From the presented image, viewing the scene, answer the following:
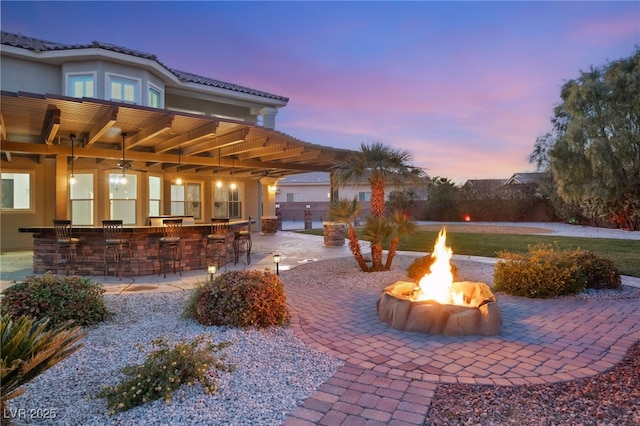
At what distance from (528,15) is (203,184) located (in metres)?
14.3

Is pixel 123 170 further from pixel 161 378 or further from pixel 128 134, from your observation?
pixel 161 378

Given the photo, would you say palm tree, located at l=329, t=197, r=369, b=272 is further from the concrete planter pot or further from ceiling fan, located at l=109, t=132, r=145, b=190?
ceiling fan, located at l=109, t=132, r=145, b=190

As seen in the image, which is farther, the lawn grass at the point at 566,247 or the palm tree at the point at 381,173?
the lawn grass at the point at 566,247

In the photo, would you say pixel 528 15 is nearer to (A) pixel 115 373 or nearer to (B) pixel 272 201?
(A) pixel 115 373

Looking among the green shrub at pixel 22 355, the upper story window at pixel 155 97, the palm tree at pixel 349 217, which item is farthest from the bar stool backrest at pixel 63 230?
the green shrub at pixel 22 355

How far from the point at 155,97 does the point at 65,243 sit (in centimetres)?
706

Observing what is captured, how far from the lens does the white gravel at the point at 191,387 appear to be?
3016mm

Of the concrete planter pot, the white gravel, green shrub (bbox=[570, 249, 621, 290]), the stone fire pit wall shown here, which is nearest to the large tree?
the concrete planter pot

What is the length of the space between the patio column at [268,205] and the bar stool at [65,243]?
11.9m

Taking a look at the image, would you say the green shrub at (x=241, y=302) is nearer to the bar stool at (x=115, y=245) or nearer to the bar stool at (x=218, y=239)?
A: the bar stool at (x=115, y=245)

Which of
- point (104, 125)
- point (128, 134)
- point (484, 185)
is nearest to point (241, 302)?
point (104, 125)

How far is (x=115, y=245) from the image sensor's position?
9039 millimetres

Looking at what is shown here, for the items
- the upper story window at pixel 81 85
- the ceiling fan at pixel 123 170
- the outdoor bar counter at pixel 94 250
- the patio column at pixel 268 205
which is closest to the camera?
the outdoor bar counter at pixel 94 250

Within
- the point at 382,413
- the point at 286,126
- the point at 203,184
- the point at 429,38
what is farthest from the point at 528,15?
the point at 286,126
